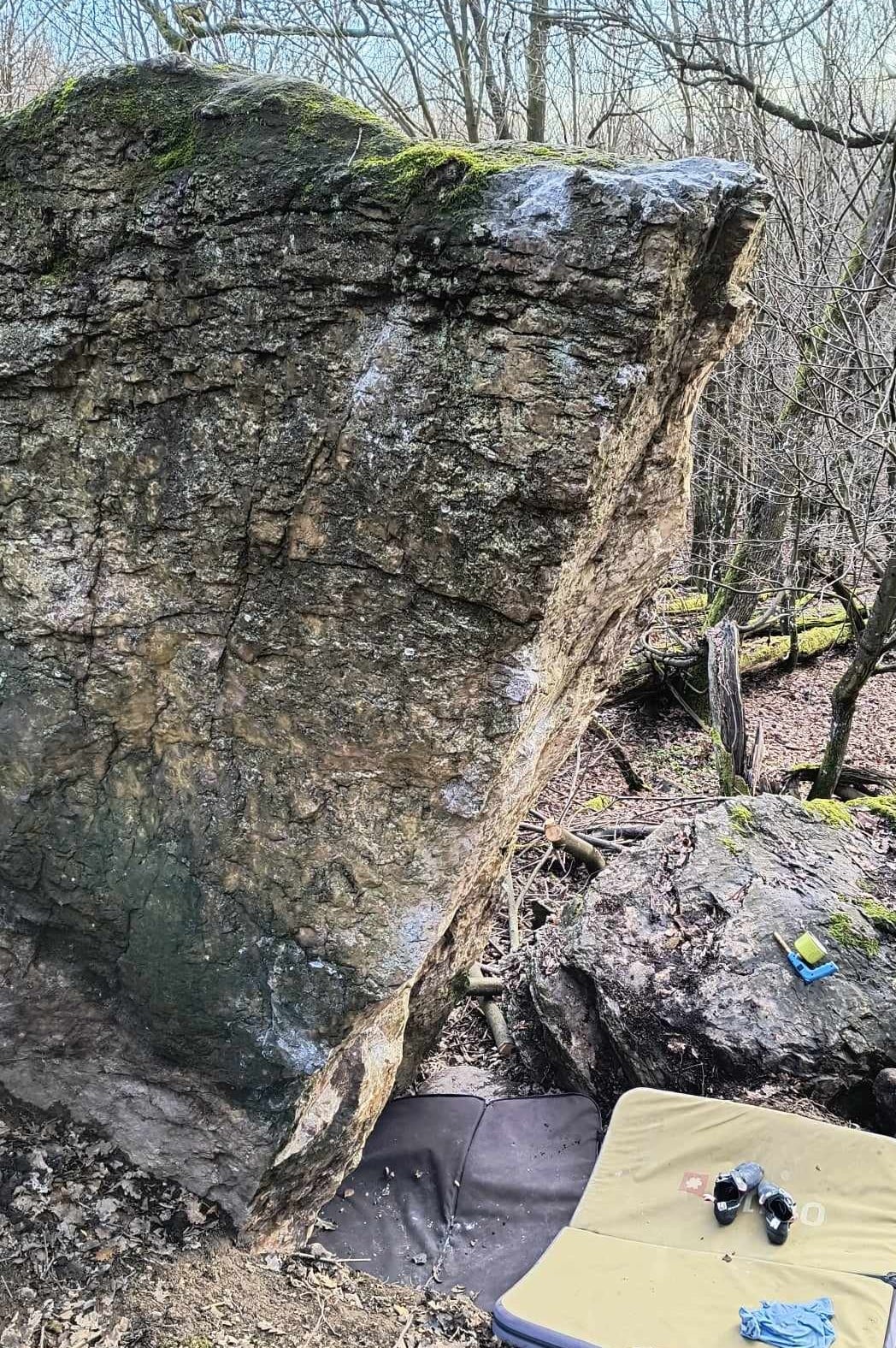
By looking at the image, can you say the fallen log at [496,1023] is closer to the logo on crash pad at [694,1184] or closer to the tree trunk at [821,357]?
the logo on crash pad at [694,1184]

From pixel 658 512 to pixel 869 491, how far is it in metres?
4.63

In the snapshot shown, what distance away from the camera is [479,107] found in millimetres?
6246

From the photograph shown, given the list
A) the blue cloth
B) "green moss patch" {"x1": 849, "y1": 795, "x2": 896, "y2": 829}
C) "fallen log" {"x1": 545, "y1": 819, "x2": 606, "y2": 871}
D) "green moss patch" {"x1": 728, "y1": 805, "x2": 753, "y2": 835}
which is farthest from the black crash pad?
"green moss patch" {"x1": 849, "y1": 795, "x2": 896, "y2": 829}

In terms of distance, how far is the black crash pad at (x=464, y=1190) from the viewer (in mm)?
3352

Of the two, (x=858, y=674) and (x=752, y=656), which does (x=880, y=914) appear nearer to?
(x=858, y=674)

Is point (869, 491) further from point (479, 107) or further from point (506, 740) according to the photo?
point (506, 740)

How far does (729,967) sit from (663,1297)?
4.50ft

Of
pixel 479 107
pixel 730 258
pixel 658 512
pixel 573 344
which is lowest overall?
pixel 658 512

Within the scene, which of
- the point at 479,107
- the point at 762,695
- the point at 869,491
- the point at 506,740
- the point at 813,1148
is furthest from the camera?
the point at 762,695

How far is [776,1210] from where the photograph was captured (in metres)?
3.16

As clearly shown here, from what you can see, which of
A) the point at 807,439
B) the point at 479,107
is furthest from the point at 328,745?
the point at 807,439

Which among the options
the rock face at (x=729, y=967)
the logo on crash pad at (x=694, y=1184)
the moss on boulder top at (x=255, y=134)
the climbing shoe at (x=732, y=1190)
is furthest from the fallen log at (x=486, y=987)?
the moss on boulder top at (x=255, y=134)

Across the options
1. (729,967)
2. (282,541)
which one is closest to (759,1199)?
(729,967)

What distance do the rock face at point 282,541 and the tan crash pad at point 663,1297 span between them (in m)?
0.84
